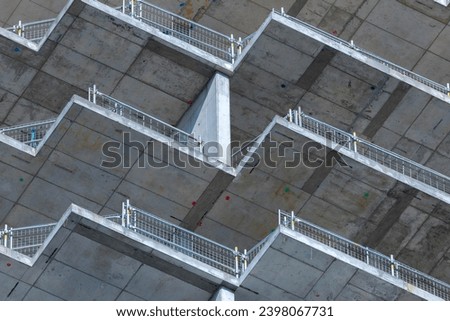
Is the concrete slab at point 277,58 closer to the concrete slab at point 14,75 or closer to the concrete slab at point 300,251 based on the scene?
the concrete slab at point 14,75

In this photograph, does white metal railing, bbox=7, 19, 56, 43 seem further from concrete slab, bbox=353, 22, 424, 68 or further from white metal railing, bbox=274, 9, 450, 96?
concrete slab, bbox=353, 22, 424, 68

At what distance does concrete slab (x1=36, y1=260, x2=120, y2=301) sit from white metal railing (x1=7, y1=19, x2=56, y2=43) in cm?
849

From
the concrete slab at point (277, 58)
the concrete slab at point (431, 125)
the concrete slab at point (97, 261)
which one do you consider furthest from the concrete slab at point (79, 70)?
the concrete slab at point (431, 125)

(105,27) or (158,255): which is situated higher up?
(105,27)

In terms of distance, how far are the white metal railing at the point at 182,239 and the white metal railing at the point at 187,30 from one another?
572 cm

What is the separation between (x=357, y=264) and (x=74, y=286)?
7525 millimetres

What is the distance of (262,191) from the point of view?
72.0 metres

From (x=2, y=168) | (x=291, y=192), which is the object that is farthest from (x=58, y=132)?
(x=291, y=192)

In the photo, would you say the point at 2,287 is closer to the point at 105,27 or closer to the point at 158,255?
the point at 158,255

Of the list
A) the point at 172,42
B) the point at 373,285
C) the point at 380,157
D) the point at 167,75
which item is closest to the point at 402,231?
the point at 380,157

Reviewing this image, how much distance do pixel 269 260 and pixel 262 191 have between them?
A: 3.24m

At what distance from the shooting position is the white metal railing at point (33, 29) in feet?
246

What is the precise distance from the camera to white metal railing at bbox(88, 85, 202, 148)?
7275cm
